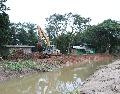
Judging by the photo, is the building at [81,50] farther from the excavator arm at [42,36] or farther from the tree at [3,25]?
the tree at [3,25]

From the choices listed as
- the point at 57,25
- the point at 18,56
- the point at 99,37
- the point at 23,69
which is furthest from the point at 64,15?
the point at 23,69

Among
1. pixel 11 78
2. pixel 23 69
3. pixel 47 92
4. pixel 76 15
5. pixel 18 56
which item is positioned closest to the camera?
pixel 47 92

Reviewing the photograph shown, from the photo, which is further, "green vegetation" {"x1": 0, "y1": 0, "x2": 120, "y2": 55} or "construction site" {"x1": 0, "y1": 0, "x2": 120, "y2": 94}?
"green vegetation" {"x1": 0, "y1": 0, "x2": 120, "y2": 55}

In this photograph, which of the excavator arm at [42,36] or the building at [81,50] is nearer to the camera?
the excavator arm at [42,36]

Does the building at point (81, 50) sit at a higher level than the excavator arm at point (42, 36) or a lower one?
lower

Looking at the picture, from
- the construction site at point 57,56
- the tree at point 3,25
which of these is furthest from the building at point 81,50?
the tree at point 3,25

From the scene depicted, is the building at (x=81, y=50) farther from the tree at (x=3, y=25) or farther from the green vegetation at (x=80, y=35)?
the tree at (x=3, y=25)

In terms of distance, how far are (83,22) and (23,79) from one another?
144 feet

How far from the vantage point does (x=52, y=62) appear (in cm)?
3431

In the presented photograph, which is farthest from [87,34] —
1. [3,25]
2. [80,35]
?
[3,25]

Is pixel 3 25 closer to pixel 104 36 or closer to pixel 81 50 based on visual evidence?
pixel 104 36

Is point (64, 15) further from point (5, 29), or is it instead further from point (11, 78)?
point (11, 78)

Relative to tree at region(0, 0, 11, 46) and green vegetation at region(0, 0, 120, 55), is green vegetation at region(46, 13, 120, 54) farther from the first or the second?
tree at region(0, 0, 11, 46)

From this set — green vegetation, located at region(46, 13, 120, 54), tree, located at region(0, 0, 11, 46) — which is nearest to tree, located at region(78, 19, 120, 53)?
green vegetation, located at region(46, 13, 120, 54)
